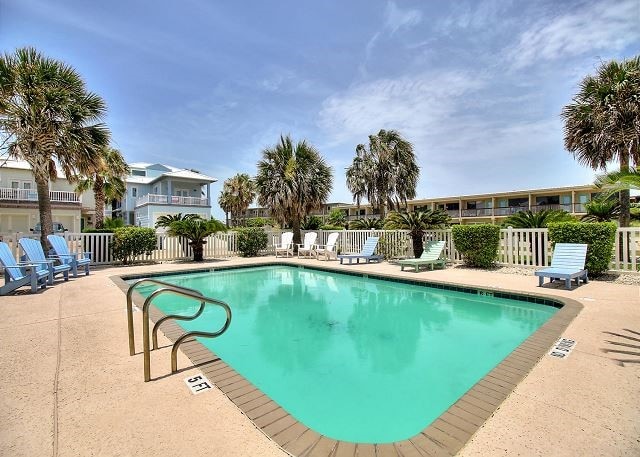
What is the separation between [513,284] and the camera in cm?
826

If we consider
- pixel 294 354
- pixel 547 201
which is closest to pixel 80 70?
pixel 294 354

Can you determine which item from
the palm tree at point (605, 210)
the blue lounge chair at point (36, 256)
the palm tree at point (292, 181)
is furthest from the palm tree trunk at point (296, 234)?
the palm tree at point (605, 210)

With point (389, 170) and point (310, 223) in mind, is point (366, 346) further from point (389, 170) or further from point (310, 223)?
point (389, 170)

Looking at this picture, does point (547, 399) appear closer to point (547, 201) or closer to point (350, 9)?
point (350, 9)

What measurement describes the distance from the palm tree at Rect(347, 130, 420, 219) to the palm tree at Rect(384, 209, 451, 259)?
14097mm

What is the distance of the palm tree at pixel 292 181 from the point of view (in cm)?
1714

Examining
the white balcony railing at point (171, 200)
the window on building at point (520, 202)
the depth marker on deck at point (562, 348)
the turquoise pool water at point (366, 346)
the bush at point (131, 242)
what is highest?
the white balcony railing at point (171, 200)

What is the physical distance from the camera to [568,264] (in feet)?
27.2

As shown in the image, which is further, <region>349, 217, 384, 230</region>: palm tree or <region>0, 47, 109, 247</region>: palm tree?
<region>349, 217, 384, 230</region>: palm tree

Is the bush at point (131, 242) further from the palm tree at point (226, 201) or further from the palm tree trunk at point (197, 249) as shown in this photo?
the palm tree at point (226, 201)

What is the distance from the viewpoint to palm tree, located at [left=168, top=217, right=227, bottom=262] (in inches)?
569

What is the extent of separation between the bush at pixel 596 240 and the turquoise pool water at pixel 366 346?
136 inches

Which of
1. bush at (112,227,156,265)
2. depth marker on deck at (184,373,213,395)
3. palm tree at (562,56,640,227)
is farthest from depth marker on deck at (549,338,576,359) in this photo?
bush at (112,227,156,265)

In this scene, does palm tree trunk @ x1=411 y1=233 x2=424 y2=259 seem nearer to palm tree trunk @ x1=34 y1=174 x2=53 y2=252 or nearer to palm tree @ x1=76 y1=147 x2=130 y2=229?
palm tree trunk @ x1=34 y1=174 x2=53 y2=252
